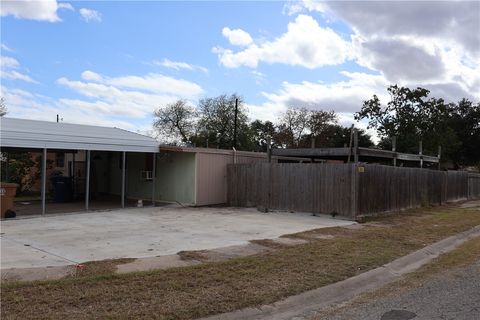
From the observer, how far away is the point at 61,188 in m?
20.5

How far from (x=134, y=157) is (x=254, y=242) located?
1395cm

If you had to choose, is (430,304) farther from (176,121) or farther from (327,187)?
(176,121)

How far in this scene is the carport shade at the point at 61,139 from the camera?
14852mm

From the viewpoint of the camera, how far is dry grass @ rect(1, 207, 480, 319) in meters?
5.45

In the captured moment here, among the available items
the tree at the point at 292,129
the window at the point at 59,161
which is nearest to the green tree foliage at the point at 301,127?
the tree at the point at 292,129

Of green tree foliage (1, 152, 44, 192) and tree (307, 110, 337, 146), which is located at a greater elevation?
tree (307, 110, 337, 146)

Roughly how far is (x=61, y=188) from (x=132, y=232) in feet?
32.9

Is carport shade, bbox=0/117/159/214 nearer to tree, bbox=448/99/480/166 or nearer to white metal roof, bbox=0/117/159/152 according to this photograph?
white metal roof, bbox=0/117/159/152

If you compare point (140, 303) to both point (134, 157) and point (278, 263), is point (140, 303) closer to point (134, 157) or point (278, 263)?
point (278, 263)

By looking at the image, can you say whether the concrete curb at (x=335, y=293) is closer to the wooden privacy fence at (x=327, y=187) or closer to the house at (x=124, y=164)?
the wooden privacy fence at (x=327, y=187)

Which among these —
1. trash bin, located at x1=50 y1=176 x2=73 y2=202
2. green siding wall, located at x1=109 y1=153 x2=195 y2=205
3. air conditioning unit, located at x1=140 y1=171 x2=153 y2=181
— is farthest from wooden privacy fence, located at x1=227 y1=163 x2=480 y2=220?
trash bin, located at x1=50 y1=176 x2=73 y2=202

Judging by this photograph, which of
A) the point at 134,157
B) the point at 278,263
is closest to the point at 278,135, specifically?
the point at 134,157

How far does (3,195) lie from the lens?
1451cm

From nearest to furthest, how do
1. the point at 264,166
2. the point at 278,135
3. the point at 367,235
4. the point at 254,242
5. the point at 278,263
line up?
the point at 278,263 → the point at 254,242 → the point at 367,235 → the point at 264,166 → the point at 278,135
